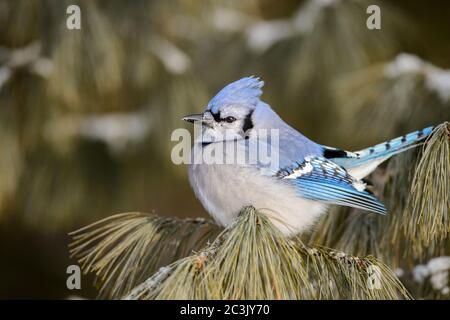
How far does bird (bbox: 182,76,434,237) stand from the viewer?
2.09 metres

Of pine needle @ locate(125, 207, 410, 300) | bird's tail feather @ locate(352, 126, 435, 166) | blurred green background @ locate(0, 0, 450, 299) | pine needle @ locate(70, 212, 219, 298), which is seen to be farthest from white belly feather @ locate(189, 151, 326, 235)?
blurred green background @ locate(0, 0, 450, 299)

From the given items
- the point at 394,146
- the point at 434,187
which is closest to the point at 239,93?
the point at 394,146

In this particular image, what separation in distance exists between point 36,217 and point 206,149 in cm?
149

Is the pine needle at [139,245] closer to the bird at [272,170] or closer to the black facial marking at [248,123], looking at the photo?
the bird at [272,170]

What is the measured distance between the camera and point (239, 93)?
7.18 feet

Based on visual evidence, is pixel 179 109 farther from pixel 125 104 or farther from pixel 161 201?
pixel 161 201

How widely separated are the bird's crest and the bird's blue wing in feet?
0.83

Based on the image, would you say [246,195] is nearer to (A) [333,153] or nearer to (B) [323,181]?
(B) [323,181]

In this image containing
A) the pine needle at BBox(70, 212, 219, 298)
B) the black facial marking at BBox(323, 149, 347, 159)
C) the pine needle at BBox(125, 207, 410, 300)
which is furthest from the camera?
the black facial marking at BBox(323, 149, 347, 159)

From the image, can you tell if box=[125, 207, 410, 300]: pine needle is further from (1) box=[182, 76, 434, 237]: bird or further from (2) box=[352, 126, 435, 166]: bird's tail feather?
(2) box=[352, 126, 435, 166]: bird's tail feather

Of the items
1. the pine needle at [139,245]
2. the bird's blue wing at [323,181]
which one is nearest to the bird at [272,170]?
the bird's blue wing at [323,181]

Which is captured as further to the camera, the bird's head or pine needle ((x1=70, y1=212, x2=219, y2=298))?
the bird's head

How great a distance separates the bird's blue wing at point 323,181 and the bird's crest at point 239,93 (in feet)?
0.83
